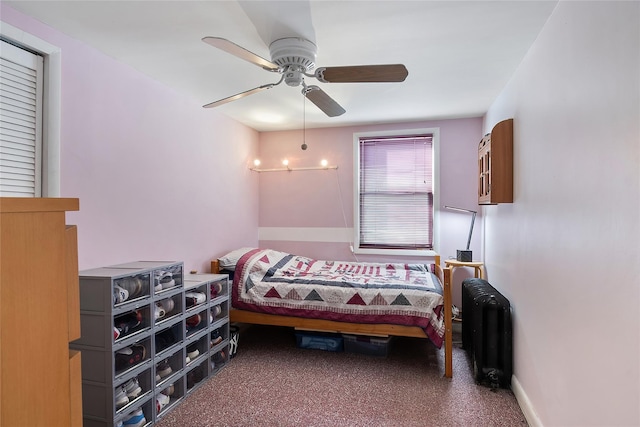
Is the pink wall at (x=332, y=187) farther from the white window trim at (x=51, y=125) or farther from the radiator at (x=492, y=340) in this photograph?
the white window trim at (x=51, y=125)

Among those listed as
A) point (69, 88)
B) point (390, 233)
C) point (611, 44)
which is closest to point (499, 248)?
point (390, 233)

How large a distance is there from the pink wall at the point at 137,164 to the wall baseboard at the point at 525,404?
274 centimetres

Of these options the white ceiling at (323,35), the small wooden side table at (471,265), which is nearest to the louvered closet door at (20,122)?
the white ceiling at (323,35)

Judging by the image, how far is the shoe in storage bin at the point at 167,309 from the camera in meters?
2.17

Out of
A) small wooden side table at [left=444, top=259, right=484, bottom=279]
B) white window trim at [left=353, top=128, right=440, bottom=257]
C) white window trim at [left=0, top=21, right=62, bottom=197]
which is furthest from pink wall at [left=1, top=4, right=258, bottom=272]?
small wooden side table at [left=444, top=259, right=484, bottom=279]

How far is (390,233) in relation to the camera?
4074mm

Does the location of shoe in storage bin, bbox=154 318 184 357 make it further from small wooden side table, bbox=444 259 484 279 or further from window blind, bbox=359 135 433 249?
small wooden side table, bbox=444 259 484 279

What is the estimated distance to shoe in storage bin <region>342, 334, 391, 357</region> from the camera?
296cm

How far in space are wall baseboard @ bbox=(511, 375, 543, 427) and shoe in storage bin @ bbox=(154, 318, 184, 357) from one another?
2.24m

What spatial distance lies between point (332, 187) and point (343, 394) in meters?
2.40

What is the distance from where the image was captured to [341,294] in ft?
9.48

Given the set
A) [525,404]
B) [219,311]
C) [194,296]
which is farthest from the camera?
[219,311]

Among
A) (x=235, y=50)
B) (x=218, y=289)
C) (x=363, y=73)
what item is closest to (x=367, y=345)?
A: (x=218, y=289)

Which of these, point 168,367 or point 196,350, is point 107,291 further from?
point 196,350
